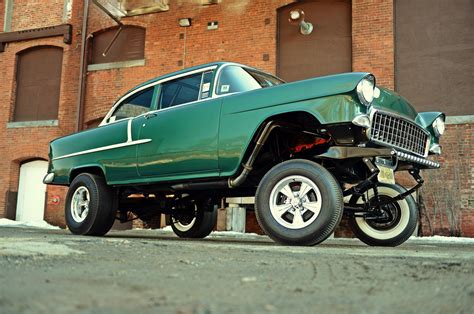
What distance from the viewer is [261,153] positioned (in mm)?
4938

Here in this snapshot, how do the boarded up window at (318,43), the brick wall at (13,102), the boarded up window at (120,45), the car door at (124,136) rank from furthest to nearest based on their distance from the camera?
the brick wall at (13,102) < the boarded up window at (120,45) < the boarded up window at (318,43) < the car door at (124,136)

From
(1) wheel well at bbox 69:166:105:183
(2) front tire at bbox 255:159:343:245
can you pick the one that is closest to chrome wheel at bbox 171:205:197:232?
(1) wheel well at bbox 69:166:105:183

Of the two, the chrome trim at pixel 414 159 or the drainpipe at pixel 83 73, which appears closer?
the chrome trim at pixel 414 159

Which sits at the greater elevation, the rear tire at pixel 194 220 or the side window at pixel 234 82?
the side window at pixel 234 82

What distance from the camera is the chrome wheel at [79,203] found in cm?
Result: 626

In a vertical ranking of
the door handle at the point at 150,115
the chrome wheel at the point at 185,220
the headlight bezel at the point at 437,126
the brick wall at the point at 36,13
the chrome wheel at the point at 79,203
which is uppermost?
the brick wall at the point at 36,13

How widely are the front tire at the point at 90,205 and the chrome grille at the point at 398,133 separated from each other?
11.2 feet

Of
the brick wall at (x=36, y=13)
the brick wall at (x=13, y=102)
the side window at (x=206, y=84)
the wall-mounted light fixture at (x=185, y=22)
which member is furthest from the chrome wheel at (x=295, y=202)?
the brick wall at (x=36, y=13)

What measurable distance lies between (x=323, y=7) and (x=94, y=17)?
23.1 feet

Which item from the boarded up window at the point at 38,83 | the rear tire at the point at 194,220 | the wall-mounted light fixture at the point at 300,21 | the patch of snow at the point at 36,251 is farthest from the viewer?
the boarded up window at the point at 38,83

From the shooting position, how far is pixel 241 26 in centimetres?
1316

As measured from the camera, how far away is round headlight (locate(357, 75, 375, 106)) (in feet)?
13.3

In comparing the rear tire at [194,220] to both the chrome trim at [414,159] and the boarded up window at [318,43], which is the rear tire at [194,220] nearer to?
the chrome trim at [414,159]

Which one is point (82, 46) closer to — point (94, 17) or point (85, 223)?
point (94, 17)
